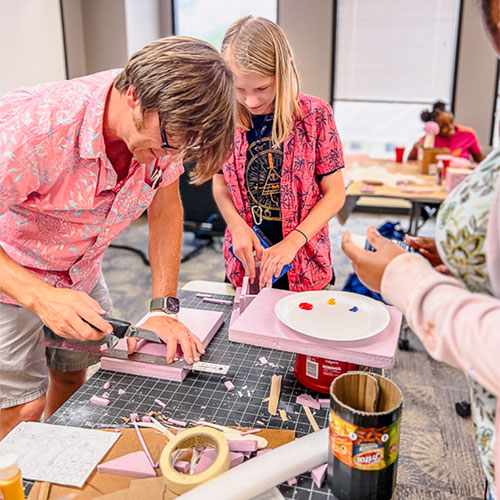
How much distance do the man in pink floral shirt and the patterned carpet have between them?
1.26m

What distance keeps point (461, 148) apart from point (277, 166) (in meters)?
2.77

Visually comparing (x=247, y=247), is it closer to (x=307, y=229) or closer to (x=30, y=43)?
(x=307, y=229)

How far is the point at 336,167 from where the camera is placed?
170 centimetres

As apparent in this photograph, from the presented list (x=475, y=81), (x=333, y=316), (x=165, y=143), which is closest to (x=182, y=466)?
(x=333, y=316)

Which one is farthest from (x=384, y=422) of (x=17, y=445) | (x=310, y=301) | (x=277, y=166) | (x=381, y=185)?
(x=381, y=185)

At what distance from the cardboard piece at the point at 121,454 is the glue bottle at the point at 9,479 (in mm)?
86

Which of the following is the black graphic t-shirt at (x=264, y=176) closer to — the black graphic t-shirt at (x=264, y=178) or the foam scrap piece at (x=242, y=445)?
the black graphic t-shirt at (x=264, y=178)

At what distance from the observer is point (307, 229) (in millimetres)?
1668

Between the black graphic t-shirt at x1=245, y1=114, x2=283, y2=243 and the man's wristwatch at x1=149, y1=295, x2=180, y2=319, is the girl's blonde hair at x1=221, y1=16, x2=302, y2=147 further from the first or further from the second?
the man's wristwatch at x1=149, y1=295, x2=180, y2=319

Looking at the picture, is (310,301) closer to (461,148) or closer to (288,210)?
(288,210)

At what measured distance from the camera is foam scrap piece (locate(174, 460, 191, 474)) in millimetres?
908

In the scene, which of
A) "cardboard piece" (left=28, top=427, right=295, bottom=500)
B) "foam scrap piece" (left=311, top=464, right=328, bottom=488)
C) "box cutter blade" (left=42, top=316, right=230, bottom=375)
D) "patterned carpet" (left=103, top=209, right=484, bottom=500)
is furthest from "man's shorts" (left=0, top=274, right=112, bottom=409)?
"patterned carpet" (left=103, top=209, right=484, bottom=500)

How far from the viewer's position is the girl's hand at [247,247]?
1.59m

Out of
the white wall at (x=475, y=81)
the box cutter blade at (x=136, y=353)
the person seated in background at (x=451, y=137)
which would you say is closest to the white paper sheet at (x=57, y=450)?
the box cutter blade at (x=136, y=353)
